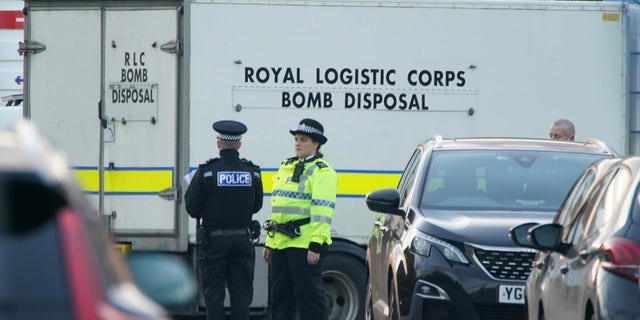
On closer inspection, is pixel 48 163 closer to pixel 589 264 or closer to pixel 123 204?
pixel 589 264

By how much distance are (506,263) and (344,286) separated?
4.07 m

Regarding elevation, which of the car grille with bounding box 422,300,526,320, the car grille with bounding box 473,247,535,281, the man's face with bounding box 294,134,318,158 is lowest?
the car grille with bounding box 422,300,526,320

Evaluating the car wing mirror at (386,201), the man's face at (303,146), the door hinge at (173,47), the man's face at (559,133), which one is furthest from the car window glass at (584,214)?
the door hinge at (173,47)

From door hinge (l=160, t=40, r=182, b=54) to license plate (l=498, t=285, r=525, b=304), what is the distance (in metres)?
4.91

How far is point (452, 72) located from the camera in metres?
12.3

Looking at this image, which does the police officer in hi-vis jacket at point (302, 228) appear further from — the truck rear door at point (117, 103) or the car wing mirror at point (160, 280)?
the car wing mirror at point (160, 280)

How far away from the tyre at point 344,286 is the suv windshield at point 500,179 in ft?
9.56

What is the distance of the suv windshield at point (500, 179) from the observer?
9.11 meters

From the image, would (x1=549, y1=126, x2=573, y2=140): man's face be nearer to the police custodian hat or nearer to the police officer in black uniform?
the police officer in black uniform

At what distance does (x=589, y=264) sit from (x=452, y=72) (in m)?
6.55

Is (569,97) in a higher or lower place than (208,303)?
higher

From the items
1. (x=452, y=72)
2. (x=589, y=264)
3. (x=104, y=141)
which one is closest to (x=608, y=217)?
(x=589, y=264)

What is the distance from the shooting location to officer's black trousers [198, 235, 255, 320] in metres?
10.5

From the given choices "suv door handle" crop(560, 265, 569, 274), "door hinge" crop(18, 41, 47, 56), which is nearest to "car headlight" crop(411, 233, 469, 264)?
"suv door handle" crop(560, 265, 569, 274)
